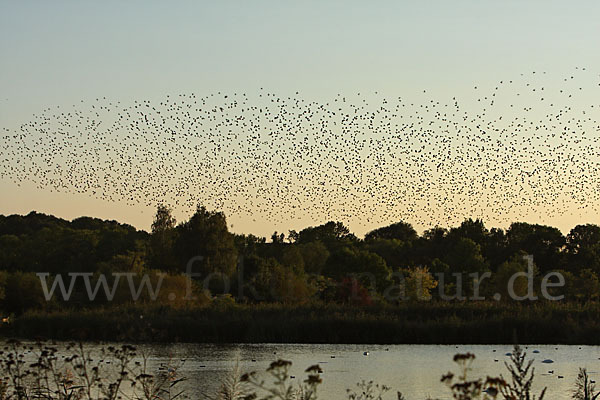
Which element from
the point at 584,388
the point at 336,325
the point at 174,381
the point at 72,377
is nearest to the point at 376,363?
the point at 336,325

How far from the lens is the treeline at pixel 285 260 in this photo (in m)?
57.3

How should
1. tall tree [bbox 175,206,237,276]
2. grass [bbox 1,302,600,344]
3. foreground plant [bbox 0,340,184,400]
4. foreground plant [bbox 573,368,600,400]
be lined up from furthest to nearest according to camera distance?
tall tree [bbox 175,206,237,276] < grass [bbox 1,302,600,344] < foreground plant [bbox 0,340,184,400] < foreground plant [bbox 573,368,600,400]

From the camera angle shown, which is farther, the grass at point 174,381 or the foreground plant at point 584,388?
the foreground plant at point 584,388

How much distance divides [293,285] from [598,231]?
4304 centimetres

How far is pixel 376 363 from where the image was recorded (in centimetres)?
2786

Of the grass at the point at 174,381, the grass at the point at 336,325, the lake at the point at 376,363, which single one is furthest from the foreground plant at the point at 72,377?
the grass at the point at 336,325

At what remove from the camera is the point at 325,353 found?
32.5 metres

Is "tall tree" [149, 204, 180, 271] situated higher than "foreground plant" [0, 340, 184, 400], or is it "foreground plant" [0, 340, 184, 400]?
"tall tree" [149, 204, 180, 271]

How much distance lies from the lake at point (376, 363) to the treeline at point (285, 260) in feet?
46.2

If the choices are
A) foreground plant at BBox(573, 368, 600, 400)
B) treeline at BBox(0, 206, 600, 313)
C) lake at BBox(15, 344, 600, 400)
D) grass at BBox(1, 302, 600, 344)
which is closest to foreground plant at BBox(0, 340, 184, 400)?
lake at BBox(15, 344, 600, 400)

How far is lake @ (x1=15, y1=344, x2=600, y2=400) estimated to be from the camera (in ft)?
70.6

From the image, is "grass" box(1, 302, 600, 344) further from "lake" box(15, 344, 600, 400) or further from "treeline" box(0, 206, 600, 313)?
"treeline" box(0, 206, 600, 313)

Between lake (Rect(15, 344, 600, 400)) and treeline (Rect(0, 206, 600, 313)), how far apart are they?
46.2 ft

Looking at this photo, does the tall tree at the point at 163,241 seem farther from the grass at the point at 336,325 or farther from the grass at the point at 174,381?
the grass at the point at 174,381
